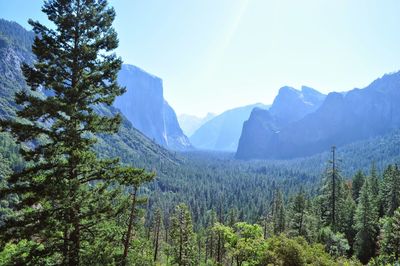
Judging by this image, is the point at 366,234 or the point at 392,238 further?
the point at 366,234

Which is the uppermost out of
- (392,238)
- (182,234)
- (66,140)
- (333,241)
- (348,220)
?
(66,140)

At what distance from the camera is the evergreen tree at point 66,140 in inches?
554

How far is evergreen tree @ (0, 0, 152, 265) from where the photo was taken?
14.1 metres

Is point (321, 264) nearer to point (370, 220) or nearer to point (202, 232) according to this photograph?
point (370, 220)

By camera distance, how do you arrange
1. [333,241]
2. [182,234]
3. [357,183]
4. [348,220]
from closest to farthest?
[333,241]
[182,234]
[348,220]
[357,183]

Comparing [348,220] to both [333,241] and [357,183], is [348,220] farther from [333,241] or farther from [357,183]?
[357,183]

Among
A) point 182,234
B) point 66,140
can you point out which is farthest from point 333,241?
point 66,140

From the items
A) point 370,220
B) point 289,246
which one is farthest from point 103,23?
point 370,220

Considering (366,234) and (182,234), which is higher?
(366,234)

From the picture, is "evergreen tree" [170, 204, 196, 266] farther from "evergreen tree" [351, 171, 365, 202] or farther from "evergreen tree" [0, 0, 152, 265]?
"evergreen tree" [351, 171, 365, 202]

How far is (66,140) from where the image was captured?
1494 centimetres

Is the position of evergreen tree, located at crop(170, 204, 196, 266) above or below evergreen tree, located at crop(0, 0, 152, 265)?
below

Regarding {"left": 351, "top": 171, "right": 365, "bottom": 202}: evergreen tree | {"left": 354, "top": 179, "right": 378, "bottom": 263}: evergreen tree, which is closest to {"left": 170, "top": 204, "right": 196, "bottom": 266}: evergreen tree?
{"left": 354, "top": 179, "right": 378, "bottom": 263}: evergreen tree

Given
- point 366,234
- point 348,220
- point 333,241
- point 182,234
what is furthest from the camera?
point 348,220
